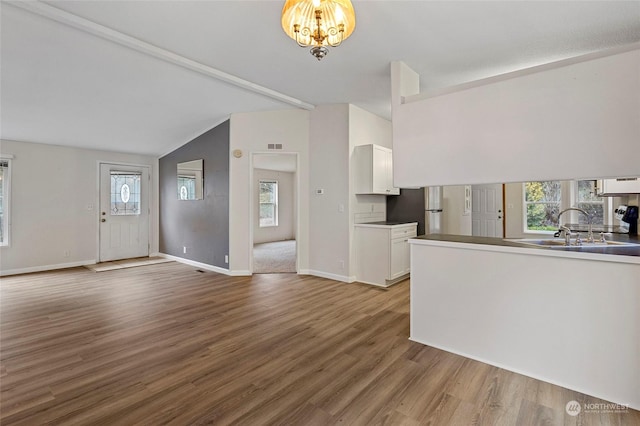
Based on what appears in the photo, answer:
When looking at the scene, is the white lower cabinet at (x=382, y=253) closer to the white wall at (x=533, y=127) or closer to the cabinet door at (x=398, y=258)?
the cabinet door at (x=398, y=258)

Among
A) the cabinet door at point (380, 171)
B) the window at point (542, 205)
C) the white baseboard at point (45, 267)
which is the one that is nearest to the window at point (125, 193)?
the white baseboard at point (45, 267)

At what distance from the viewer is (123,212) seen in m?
6.49

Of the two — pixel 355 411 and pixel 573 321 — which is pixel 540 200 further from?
pixel 355 411

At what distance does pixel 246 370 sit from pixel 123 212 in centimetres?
584

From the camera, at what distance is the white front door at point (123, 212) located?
6.23 metres

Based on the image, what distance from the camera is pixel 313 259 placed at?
485 centimetres

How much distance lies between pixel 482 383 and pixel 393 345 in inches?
27.8

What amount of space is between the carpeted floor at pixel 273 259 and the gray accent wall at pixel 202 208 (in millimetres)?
752

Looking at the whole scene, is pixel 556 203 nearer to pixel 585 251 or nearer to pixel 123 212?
pixel 585 251

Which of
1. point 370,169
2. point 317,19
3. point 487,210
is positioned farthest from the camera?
point 487,210

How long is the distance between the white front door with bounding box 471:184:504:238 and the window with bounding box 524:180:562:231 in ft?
1.97

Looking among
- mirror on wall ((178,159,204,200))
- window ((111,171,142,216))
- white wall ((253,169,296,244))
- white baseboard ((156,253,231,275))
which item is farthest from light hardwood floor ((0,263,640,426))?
white wall ((253,169,296,244))

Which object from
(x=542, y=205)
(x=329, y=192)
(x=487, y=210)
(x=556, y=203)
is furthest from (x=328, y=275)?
→ (x=556, y=203)

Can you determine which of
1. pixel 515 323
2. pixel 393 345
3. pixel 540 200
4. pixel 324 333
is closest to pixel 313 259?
pixel 324 333
